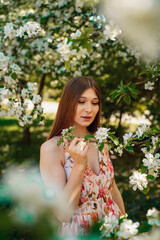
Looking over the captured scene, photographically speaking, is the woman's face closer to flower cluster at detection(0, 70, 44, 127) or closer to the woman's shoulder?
the woman's shoulder

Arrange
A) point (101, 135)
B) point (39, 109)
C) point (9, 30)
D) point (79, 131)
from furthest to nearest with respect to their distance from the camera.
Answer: point (39, 109) → point (9, 30) → point (79, 131) → point (101, 135)

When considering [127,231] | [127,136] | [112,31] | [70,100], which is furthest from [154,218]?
[112,31]

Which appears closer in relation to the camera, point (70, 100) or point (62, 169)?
point (62, 169)

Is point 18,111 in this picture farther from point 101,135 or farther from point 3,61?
point 101,135

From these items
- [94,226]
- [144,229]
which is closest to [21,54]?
[144,229]

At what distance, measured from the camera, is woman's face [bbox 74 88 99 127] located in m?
1.74

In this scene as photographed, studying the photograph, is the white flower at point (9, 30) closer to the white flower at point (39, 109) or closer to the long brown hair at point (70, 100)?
the white flower at point (39, 109)

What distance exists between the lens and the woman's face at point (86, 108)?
1735 mm

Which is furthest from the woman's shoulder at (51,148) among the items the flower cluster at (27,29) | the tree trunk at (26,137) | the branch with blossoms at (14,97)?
the tree trunk at (26,137)

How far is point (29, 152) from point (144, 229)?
6.44 meters

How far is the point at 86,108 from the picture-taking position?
1731 millimetres

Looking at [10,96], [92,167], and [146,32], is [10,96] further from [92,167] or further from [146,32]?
[146,32]

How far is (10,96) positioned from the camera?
2523 mm

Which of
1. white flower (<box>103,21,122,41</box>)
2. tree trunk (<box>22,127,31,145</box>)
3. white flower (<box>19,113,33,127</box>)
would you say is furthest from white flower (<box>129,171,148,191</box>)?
tree trunk (<box>22,127,31,145</box>)
